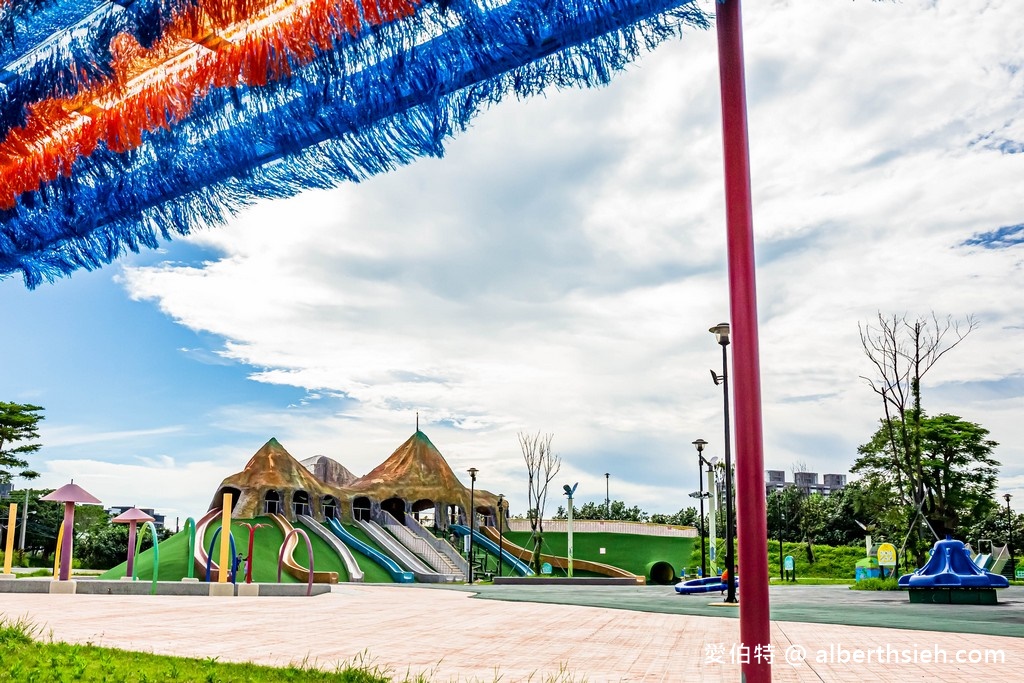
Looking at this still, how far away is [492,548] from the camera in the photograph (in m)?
37.2

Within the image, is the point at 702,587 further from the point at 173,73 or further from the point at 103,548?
the point at 103,548

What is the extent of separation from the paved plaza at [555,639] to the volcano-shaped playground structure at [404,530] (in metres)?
16.2

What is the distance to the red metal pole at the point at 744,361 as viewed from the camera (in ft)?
7.56

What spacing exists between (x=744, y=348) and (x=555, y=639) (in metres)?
6.49

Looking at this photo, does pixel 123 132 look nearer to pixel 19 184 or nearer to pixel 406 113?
pixel 19 184

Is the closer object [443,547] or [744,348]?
[744,348]

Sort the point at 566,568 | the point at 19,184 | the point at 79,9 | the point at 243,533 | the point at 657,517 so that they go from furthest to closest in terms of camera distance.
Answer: the point at 657,517 → the point at 566,568 → the point at 243,533 → the point at 19,184 → the point at 79,9

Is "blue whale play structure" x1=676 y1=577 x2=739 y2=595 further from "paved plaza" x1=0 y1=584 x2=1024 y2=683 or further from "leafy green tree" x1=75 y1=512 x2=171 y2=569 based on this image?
"leafy green tree" x1=75 y1=512 x2=171 y2=569

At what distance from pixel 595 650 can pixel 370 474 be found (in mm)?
35053

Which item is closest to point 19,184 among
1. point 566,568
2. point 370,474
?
point 566,568

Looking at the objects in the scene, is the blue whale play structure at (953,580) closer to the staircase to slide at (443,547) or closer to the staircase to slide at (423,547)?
the staircase to slide at (423,547)

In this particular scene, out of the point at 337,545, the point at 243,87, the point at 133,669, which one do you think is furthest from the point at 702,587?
the point at 243,87

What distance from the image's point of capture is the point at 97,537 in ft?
124

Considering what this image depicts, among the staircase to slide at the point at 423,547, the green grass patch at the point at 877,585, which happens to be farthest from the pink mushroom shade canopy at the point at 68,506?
the green grass patch at the point at 877,585
